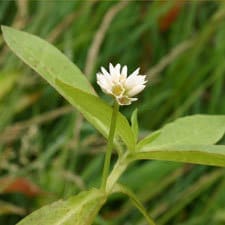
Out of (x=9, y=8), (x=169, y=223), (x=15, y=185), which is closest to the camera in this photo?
(x=15, y=185)

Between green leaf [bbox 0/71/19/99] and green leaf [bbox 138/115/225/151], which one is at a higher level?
green leaf [bbox 138/115/225/151]

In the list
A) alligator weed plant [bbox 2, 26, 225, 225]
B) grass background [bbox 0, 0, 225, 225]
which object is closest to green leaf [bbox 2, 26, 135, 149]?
alligator weed plant [bbox 2, 26, 225, 225]

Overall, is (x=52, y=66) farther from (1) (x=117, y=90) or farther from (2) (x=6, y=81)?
(2) (x=6, y=81)

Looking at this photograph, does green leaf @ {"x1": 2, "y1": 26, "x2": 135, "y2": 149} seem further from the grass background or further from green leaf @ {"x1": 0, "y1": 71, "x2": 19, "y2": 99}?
green leaf @ {"x1": 0, "y1": 71, "x2": 19, "y2": 99}

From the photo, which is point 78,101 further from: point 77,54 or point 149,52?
point 149,52

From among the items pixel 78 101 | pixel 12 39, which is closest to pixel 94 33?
pixel 12 39

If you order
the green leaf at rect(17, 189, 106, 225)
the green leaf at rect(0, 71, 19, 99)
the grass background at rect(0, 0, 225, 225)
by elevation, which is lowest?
the grass background at rect(0, 0, 225, 225)
